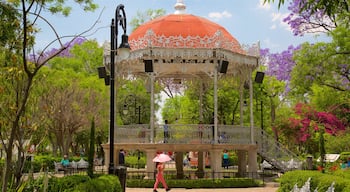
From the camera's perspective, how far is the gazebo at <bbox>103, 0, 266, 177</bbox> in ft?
70.0

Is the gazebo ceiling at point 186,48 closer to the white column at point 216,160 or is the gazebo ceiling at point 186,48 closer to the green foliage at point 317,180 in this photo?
the white column at point 216,160

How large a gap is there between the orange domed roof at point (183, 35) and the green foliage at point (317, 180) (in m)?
9.63

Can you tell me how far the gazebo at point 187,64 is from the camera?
2134 centimetres

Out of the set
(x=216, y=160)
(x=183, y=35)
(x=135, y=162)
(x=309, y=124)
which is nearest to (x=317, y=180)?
(x=216, y=160)

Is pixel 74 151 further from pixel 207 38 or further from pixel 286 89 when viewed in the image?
pixel 207 38

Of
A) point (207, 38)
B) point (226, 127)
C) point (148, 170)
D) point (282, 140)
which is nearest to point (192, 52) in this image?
point (207, 38)

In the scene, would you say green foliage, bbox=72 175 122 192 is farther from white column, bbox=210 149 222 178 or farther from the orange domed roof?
the orange domed roof

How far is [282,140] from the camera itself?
47375 mm

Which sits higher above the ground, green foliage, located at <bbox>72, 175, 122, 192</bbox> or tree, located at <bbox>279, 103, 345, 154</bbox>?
tree, located at <bbox>279, 103, 345, 154</bbox>

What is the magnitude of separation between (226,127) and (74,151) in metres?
39.5

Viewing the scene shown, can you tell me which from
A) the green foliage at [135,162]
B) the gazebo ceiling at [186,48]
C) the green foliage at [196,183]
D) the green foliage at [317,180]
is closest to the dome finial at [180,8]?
the gazebo ceiling at [186,48]

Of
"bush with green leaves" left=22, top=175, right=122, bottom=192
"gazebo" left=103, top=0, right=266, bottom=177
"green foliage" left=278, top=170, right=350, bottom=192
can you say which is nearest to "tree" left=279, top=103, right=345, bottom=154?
"gazebo" left=103, top=0, right=266, bottom=177

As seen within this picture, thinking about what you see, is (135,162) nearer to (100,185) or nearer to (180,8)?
(180,8)

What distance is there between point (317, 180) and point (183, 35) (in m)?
12.7
